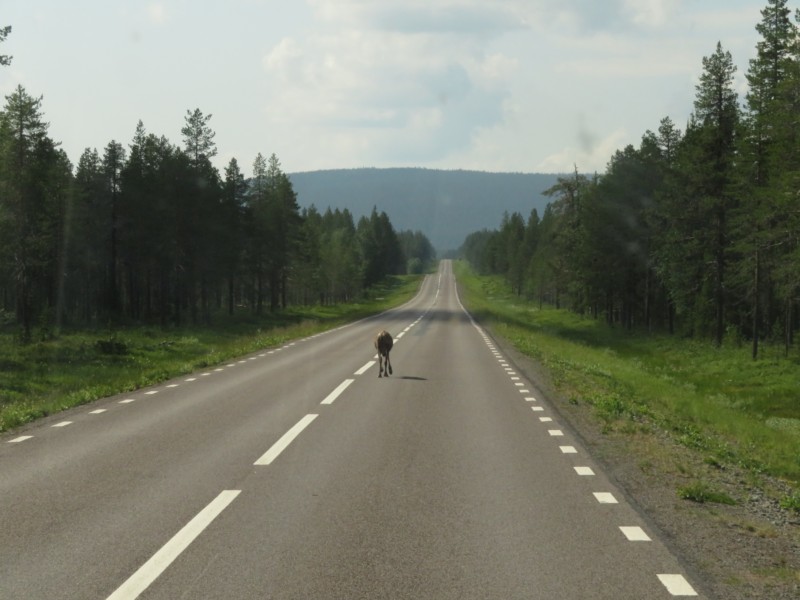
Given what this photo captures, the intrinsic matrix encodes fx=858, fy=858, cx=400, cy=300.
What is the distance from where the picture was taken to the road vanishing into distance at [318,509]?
5754 millimetres

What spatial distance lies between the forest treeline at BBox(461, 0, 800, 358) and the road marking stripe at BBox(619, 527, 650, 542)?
986 inches

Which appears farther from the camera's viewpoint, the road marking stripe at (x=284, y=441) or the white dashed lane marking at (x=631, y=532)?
the road marking stripe at (x=284, y=441)

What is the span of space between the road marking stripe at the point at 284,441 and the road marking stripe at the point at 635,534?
454 cm

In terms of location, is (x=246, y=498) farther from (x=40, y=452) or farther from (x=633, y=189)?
(x=633, y=189)

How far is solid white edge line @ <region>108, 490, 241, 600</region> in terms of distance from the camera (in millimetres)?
5531

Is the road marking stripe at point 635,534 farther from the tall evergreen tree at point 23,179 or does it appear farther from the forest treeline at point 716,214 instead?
the tall evergreen tree at point 23,179

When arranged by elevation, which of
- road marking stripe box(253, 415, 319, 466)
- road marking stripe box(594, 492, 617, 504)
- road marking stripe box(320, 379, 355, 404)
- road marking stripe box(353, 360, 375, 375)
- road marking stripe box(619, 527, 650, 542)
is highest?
road marking stripe box(619, 527, 650, 542)

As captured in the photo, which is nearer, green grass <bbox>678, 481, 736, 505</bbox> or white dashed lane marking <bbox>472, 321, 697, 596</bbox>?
white dashed lane marking <bbox>472, 321, 697, 596</bbox>

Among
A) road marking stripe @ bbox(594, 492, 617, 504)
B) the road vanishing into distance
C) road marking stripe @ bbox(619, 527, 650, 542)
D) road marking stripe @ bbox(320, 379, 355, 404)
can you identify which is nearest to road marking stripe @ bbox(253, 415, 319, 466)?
the road vanishing into distance

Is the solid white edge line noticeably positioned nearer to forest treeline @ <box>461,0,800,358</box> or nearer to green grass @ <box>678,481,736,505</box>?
green grass @ <box>678,481,736,505</box>

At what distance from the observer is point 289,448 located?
11195mm

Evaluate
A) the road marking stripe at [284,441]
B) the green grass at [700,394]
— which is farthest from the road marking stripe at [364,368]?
the road marking stripe at [284,441]

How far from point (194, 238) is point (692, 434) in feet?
180

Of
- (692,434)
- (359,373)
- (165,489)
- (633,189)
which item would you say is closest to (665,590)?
(165,489)
